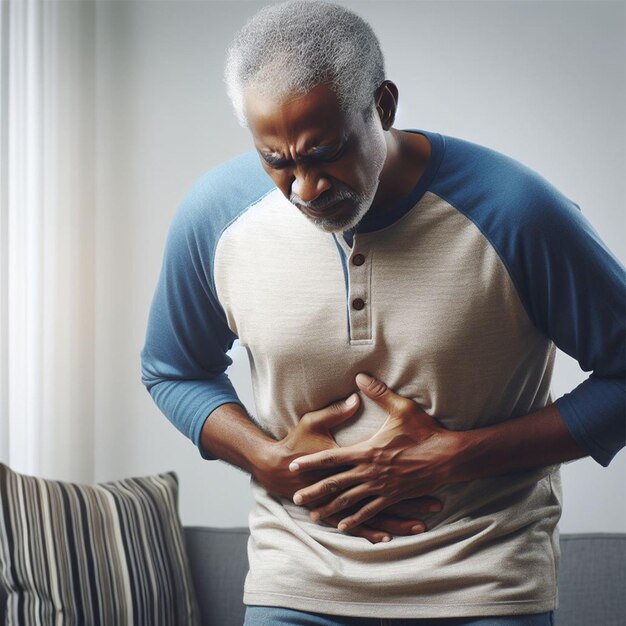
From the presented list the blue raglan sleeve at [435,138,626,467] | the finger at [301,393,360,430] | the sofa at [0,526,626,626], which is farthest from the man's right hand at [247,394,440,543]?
the sofa at [0,526,626,626]

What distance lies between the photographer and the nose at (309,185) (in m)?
1.08

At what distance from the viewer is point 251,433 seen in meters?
1.33

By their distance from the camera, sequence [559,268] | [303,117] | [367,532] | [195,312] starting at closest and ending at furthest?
1. [303,117]
2. [559,268]
3. [367,532]
4. [195,312]

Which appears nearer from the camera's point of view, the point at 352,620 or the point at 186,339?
the point at 352,620

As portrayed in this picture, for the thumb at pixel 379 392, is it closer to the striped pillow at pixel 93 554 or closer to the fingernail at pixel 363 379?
the fingernail at pixel 363 379

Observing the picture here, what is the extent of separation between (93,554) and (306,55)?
1497 mm

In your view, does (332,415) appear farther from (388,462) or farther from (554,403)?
(554,403)

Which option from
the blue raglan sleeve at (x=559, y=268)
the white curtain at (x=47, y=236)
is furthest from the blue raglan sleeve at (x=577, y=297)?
the white curtain at (x=47, y=236)

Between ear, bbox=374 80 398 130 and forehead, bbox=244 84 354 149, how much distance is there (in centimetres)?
10

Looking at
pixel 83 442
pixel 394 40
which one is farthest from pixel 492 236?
pixel 83 442

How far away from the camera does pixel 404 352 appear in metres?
1.19

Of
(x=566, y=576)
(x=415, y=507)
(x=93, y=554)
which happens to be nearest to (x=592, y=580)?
(x=566, y=576)

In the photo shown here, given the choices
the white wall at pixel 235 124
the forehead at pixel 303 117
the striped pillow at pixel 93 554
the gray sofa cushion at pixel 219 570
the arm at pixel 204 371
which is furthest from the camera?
the white wall at pixel 235 124

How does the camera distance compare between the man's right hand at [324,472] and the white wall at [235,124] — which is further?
the white wall at [235,124]
